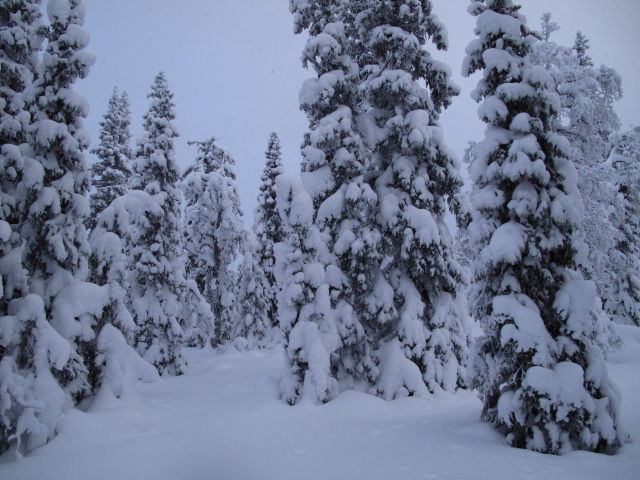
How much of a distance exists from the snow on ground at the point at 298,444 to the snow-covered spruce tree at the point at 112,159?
575 inches

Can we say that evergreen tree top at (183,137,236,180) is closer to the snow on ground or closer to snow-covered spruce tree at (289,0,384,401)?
snow-covered spruce tree at (289,0,384,401)

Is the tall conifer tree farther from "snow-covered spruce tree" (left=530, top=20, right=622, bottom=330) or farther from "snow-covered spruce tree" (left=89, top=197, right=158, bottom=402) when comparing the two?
"snow-covered spruce tree" (left=530, top=20, right=622, bottom=330)

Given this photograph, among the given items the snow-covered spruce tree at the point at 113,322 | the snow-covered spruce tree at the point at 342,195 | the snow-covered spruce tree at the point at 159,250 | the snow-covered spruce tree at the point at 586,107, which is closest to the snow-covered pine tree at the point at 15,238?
the snow-covered spruce tree at the point at 113,322

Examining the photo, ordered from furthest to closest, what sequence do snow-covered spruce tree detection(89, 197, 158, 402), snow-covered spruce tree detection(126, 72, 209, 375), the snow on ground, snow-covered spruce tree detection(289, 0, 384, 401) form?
snow-covered spruce tree detection(126, 72, 209, 375)
snow-covered spruce tree detection(289, 0, 384, 401)
snow-covered spruce tree detection(89, 197, 158, 402)
the snow on ground

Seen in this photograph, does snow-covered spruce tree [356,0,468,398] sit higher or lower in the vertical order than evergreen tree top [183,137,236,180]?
lower

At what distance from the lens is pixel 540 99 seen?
337 inches

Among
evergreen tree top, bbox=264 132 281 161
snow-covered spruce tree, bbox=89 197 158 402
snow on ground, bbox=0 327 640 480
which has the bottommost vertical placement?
snow on ground, bbox=0 327 640 480

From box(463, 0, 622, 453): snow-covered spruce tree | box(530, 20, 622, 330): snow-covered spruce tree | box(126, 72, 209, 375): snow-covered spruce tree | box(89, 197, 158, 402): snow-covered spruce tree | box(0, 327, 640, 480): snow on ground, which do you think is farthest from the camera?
box(126, 72, 209, 375): snow-covered spruce tree

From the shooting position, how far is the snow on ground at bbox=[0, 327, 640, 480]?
6.84 meters

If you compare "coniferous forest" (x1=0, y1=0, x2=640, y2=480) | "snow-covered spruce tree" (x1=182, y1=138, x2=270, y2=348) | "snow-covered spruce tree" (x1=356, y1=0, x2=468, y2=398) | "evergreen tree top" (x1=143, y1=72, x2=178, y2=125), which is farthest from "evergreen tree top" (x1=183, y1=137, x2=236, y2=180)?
"snow-covered spruce tree" (x1=356, y1=0, x2=468, y2=398)

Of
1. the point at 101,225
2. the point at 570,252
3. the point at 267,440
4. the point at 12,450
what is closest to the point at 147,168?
the point at 101,225

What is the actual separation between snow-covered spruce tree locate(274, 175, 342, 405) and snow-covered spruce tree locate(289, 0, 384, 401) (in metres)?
0.59

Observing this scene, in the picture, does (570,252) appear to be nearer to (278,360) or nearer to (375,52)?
(375,52)

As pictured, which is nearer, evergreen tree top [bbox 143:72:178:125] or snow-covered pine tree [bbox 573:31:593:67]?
snow-covered pine tree [bbox 573:31:593:67]
